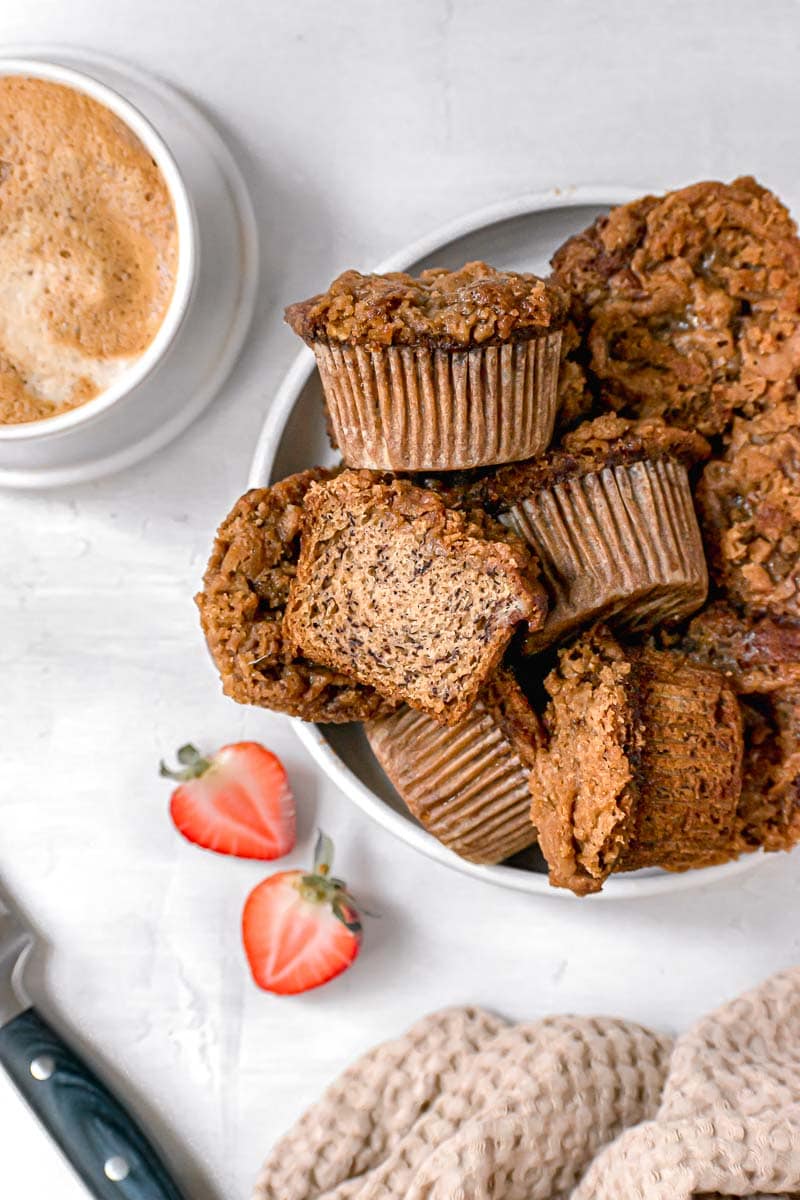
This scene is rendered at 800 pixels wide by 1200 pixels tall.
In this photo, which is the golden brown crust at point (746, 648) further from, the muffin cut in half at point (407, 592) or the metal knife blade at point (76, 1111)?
the metal knife blade at point (76, 1111)

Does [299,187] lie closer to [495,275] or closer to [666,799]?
[495,275]

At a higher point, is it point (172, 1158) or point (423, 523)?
point (423, 523)

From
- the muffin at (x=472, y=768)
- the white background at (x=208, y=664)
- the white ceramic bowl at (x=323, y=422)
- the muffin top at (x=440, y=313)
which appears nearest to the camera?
the muffin top at (x=440, y=313)

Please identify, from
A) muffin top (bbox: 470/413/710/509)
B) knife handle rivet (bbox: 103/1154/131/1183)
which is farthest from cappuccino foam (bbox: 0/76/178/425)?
knife handle rivet (bbox: 103/1154/131/1183)

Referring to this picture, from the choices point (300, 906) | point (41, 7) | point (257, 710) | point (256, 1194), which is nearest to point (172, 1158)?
point (256, 1194)

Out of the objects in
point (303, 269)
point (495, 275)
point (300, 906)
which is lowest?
point (300, 906)

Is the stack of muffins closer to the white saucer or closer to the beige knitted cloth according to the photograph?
the white saucer

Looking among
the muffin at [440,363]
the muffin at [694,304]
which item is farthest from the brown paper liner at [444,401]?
the muffin at [694,304]
